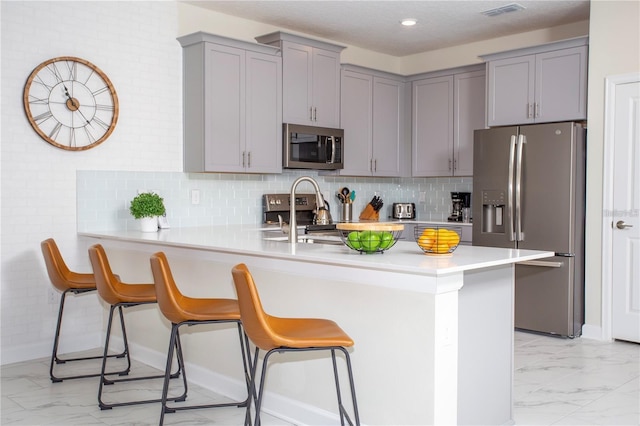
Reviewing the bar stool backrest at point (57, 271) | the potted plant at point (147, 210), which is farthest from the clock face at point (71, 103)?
the bar stool backrest at point (57, 271)

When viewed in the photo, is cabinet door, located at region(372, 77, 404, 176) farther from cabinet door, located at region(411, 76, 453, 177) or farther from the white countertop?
the white countertop

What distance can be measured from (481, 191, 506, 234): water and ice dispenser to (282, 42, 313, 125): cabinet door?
170cm

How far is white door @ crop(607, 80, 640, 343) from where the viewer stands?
184 inches

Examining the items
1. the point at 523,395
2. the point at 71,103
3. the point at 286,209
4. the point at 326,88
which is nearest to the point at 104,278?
the point at 71,103

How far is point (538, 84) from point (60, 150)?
3.82 meters

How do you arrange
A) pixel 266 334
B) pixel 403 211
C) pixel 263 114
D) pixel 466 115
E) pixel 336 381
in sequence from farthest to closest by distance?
pixel 403 211, pixel 466 115, pixel 263 114, pixel 336 381, pixel 266 334

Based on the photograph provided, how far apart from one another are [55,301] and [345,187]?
3036mm

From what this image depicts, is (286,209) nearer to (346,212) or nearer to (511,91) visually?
(346,212)

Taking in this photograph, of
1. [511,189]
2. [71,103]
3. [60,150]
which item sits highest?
[71,103]

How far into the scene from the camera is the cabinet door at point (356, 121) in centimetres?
594

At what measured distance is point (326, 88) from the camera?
224 inches

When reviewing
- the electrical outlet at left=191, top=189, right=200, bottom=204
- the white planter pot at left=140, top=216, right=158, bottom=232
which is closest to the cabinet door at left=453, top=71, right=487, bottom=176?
the electrical outlet at left=191, top=189, right=200, bottom=204

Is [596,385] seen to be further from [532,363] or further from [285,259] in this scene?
[285,259]

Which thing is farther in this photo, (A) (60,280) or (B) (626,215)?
(B) (626,215)
